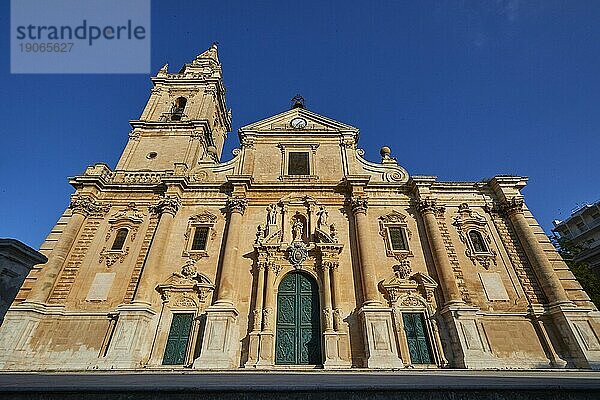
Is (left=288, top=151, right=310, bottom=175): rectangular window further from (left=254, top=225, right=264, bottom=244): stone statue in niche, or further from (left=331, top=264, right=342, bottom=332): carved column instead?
(left=331, top=264, right=342, bottom=332): carved column

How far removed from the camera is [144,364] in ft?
39.0

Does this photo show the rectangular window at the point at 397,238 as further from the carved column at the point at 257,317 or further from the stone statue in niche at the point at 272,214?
the carved column at the point at 257,317

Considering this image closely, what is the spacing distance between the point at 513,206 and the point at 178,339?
17533mm

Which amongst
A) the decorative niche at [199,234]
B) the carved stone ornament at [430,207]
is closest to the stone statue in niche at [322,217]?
the carved stone ornament at [430,207]

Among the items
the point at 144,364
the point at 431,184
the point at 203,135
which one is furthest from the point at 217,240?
the point at 431,184

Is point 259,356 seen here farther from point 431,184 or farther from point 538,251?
point 538,251

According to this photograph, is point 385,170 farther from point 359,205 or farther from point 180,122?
point 180,122

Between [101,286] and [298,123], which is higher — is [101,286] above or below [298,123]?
below

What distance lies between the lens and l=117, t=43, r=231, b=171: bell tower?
1970cm

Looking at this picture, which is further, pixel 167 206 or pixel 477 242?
pixel 167 206

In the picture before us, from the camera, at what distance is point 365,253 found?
14125 mm

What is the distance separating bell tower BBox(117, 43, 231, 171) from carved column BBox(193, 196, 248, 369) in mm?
7236

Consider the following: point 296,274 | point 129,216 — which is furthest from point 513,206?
point 129,216

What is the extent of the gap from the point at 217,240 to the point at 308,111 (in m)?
11.0
